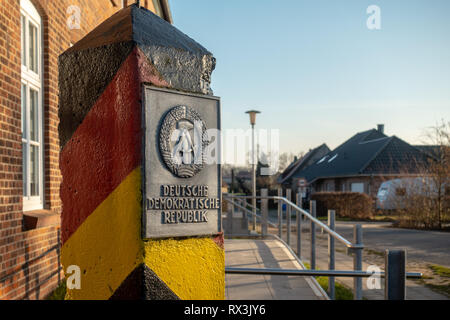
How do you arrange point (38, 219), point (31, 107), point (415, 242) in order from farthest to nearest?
point (415, 242) < point (31, 107) < point (38, 219)

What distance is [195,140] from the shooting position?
2457 mm

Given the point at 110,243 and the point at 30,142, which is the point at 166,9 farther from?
the point at 110,243

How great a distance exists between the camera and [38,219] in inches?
189

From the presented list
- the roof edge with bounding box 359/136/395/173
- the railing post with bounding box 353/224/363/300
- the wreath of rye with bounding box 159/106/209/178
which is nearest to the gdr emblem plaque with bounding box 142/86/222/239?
the wreath of rye with bounding box 159/106/209/178

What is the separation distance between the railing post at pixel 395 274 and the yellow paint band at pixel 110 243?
135cm

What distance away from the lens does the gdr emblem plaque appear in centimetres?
226

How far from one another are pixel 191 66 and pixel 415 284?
281 inches

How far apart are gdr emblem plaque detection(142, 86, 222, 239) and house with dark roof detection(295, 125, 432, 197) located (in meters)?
27.4

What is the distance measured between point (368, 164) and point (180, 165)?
31.4m

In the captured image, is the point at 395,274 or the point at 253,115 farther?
the point at 253,115

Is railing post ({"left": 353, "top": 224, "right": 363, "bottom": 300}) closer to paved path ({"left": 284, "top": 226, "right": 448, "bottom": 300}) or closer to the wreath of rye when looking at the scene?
paved path ({"left": 284, "top": 226, "right": 448, "bottom": 300})

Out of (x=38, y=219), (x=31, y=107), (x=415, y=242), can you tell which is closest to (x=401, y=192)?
(x=415, y=242)

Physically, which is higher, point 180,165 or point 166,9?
point 166,9
